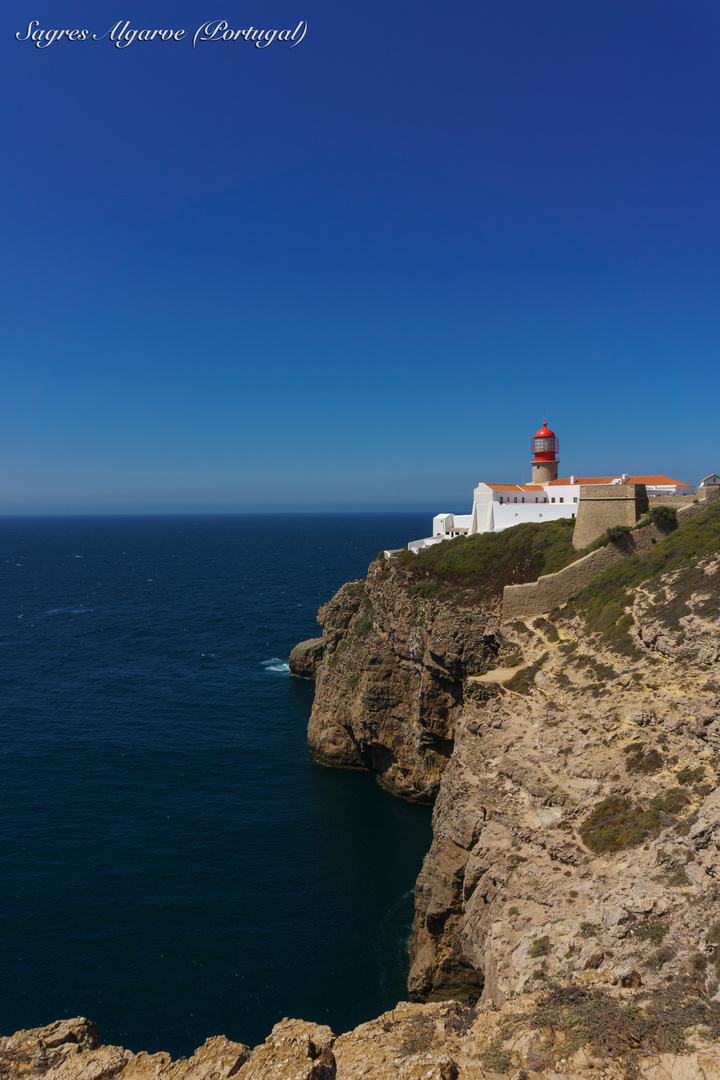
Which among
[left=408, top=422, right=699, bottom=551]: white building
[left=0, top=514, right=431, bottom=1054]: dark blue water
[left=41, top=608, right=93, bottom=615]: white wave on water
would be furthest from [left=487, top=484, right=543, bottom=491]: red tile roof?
[left=41, top=608, right=93, bottom=615]: white wave on water

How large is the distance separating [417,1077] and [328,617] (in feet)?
155

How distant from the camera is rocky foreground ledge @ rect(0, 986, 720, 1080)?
37.7 ft

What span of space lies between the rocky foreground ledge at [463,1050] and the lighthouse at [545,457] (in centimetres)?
5145

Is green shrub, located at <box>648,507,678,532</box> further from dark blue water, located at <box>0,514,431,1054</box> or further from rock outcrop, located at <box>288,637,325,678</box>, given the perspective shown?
rock outcrop, located at <box>288,637,325,678</box>

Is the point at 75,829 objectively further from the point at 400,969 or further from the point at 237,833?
the point at 400,969

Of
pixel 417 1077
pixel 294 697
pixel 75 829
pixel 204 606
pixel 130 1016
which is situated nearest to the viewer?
pixel 417 1077

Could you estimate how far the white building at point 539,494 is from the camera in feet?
171

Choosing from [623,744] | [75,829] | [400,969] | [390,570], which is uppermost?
[390,570]

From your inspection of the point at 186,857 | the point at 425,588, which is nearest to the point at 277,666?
the point at 425,588

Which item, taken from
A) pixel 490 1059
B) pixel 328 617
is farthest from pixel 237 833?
pixel 490 1059

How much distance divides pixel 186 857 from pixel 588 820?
2564 centimetres

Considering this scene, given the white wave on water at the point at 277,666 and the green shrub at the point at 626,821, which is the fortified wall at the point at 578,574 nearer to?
the green shrub at the point at 626,821

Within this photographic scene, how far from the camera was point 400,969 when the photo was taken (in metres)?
28.5

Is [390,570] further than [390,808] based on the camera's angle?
Yes
